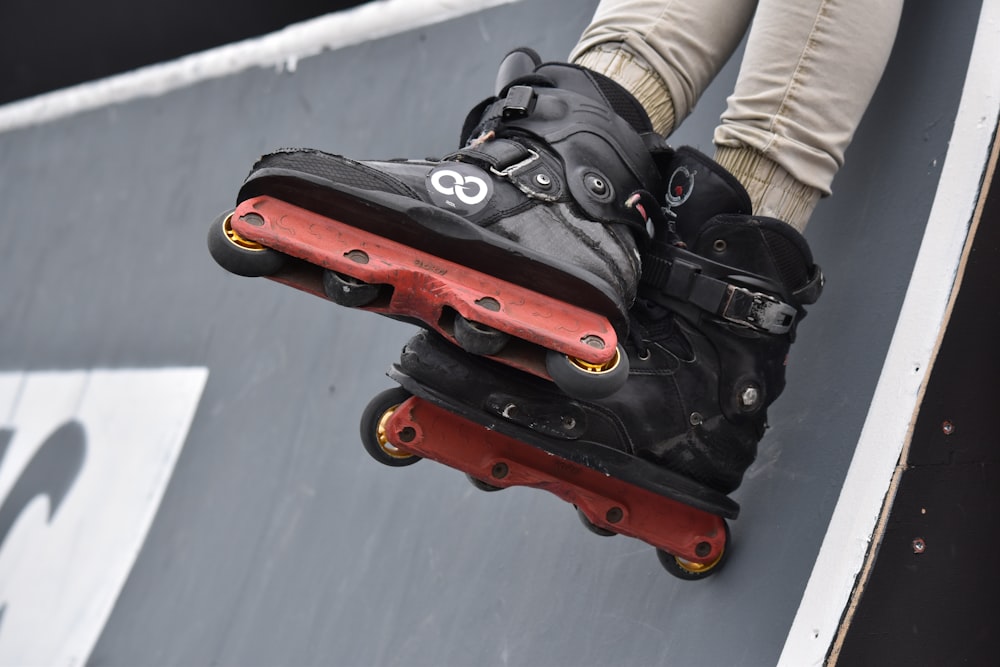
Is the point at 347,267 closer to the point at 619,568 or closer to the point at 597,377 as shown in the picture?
the point at 597,377

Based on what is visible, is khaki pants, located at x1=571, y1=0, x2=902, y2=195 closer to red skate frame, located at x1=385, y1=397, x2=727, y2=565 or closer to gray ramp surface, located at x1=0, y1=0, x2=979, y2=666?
gray ramp surface, located at x1=0, y1=0, x2=979, y2=666

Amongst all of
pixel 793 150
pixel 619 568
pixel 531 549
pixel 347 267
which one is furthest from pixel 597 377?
pixel 531 549

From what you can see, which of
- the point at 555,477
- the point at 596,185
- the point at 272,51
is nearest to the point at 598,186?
the point at 596,185

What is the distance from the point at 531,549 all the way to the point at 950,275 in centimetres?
79

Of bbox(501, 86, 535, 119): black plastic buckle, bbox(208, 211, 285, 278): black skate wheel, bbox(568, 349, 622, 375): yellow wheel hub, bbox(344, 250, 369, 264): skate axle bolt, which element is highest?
bbox(501, 86, 535, 119): black plastic buckle

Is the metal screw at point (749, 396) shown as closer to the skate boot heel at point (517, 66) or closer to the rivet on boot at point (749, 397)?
the rivet on boot at point (749, 397)

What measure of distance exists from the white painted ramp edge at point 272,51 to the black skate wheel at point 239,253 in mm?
1701

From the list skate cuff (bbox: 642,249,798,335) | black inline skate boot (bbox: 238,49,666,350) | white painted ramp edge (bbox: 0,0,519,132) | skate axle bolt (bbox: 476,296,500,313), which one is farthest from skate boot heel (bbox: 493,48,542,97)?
white painted ramp edge (bbox: 0,0,519,132)

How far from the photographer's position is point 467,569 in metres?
1.84

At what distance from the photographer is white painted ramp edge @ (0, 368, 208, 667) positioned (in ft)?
8.50

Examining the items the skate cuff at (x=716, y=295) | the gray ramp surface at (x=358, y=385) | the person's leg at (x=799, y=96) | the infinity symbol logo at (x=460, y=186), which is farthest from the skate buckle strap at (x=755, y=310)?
the infinity symbol logo at (x=460, y=186)

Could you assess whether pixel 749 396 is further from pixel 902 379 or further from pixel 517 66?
pixel 517 66

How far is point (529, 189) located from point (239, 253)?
0.30m

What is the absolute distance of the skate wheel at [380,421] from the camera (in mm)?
1238
